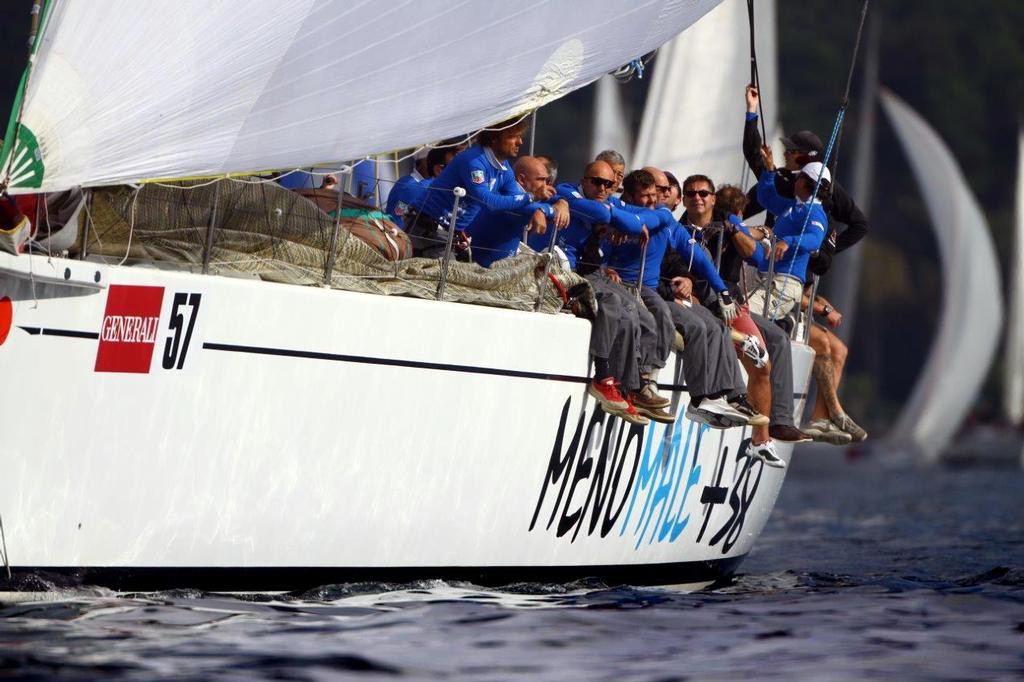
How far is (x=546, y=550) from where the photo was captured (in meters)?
7.55

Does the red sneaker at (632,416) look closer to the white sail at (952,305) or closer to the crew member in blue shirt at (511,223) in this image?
the crew member in blue shirt at (511,223)

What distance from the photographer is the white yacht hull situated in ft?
18.8

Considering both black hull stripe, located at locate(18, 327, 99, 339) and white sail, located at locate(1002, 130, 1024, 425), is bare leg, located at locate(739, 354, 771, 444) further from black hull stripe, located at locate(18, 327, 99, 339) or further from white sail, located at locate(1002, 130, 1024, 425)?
white sail, located at locate(1002, 130, 1024, 425)

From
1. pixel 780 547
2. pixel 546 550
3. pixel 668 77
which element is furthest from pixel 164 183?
pixel 668 77

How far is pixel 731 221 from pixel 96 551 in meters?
3.76

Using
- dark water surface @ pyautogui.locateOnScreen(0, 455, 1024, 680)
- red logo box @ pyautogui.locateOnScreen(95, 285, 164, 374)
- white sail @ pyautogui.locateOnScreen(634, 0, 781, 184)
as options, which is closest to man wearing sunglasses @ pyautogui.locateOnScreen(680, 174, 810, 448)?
dark water surface @ pyautogui.locateOnScreen(0, 455, 1024, 680)

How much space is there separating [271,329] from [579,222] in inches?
78.2

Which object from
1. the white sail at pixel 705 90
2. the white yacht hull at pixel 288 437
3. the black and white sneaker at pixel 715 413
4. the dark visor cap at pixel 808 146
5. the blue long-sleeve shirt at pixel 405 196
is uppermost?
the white sail at pixel 705 90

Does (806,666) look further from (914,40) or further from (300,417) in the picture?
(914,40)

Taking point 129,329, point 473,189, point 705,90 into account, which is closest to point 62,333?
point 129,329

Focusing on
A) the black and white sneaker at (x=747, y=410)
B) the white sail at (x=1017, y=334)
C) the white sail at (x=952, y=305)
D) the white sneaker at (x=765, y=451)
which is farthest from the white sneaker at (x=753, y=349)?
the white sail at (x=1017, y=334)

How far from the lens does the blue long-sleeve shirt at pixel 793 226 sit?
8766 mm

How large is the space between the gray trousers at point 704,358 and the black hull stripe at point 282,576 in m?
0.95

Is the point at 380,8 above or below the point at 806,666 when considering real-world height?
above
